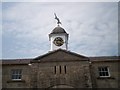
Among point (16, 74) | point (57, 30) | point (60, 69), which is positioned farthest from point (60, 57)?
point (57, 30)

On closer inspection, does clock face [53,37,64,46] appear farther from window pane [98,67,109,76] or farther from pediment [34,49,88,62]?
window pane [98,67,109,76]

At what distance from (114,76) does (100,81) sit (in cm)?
184

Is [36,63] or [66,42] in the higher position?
[66,42]

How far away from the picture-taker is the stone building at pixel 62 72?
2219 cm

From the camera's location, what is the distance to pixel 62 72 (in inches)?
890

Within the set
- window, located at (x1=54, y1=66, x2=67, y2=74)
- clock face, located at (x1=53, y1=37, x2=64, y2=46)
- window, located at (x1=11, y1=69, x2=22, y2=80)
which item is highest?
clock face, located at (x1=53, y1=37, x2=64, y2=46)

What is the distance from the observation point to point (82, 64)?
75.2 feet

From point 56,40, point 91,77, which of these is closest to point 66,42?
point 56,40

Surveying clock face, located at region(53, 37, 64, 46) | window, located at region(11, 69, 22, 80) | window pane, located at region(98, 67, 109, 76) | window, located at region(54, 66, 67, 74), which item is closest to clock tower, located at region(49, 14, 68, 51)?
clock face, located at region(53, 37, 64, 46)

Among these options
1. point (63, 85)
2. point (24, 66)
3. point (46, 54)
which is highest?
point (46, 54)

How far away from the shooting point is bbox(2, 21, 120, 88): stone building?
22188mm

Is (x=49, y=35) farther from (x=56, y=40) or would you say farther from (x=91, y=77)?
(x=91, y=77)

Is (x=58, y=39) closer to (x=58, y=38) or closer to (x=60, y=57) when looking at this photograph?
(x=58, y=38)

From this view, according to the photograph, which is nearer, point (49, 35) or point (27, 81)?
point (27, 81)
